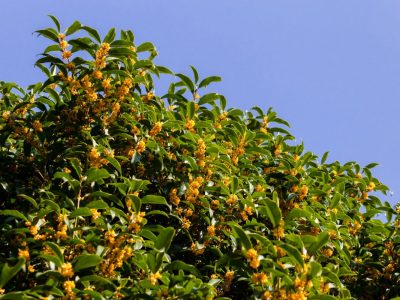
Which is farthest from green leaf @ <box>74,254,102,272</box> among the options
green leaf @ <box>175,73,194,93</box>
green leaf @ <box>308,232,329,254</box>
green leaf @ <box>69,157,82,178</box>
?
green leaf @ <box>175,73,194,93</box>

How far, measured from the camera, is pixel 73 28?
466 cm

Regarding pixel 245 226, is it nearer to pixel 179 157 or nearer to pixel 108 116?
pixel 179 157

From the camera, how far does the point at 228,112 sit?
5656mm

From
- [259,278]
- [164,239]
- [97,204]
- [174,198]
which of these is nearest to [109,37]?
[174,198]

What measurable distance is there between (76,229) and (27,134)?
4.11 feet

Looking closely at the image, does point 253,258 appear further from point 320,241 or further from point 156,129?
point 156,129

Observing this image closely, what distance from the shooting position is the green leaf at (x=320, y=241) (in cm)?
332

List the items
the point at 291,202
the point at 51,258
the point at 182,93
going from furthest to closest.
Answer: the point at 182,93 → the point at 291,202 → the point at 51,258

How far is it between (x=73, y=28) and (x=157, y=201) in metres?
1.77

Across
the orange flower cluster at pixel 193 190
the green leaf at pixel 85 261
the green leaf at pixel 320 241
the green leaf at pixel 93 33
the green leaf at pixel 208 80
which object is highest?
the green leaf at pixel 208 80

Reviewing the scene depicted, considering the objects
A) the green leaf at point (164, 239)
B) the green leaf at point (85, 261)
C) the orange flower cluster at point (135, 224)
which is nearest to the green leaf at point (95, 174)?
the orange flower cluster at point (135, 224)

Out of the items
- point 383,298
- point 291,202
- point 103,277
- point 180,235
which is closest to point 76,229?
point 103,277

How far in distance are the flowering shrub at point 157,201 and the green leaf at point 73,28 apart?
0.5 inches

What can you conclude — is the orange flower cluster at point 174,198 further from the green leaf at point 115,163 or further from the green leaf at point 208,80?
the green leaf at point 208,80
